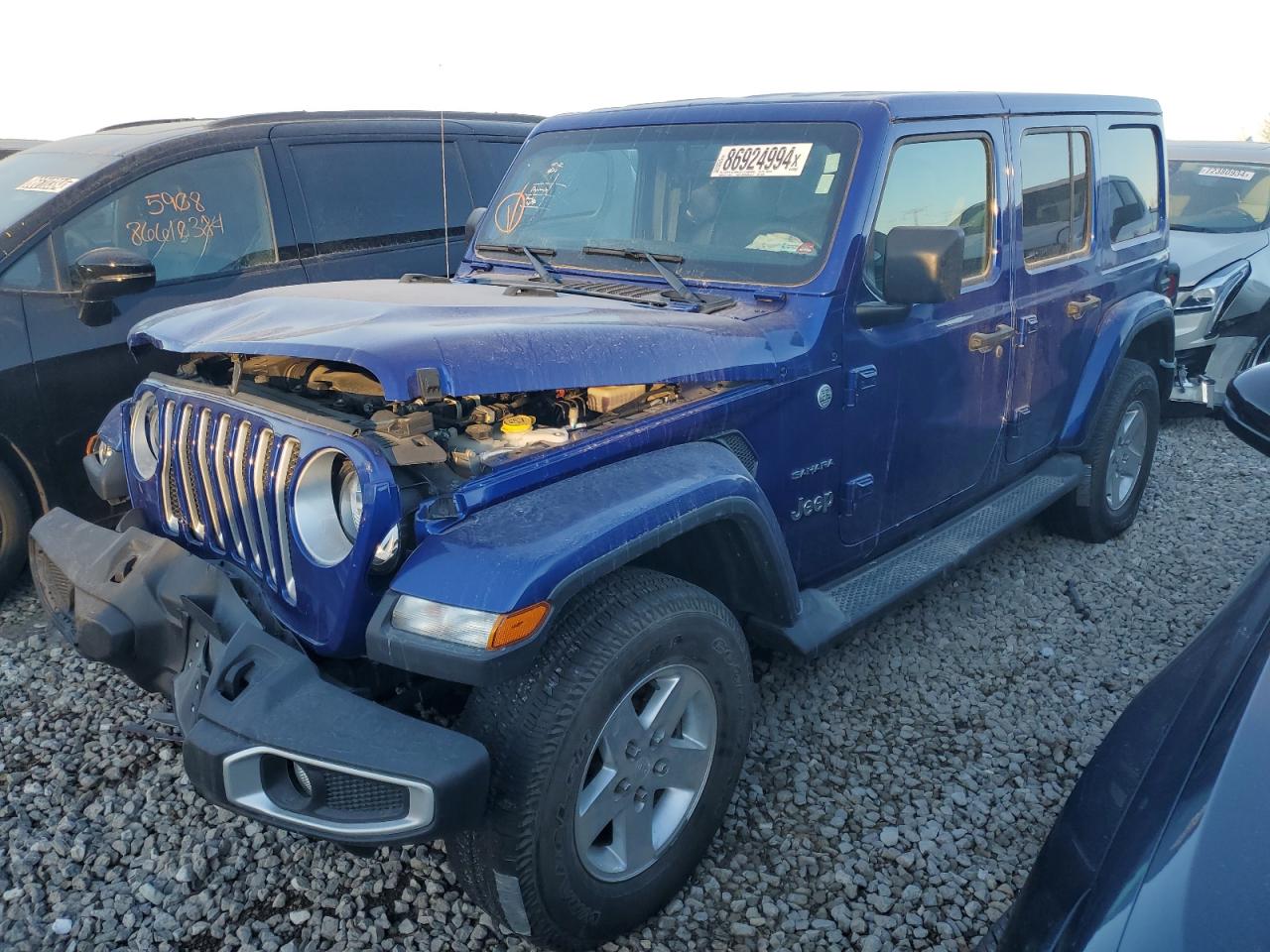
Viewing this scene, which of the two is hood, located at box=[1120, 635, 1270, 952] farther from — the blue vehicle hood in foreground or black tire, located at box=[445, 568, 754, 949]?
black tire, located at box=[445, 568, 754, 949]

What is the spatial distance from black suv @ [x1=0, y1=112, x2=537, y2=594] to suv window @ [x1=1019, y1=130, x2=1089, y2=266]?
2403mm

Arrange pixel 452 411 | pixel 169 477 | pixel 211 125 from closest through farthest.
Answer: pixel 452 411, pixel 169 477, pixel 211 125

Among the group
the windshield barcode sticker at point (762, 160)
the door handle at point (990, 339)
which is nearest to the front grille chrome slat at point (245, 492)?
the windshield barcode sticker at point (762, 160)

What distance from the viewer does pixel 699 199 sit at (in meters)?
3.24

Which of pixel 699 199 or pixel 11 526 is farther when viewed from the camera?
pixel 11 526

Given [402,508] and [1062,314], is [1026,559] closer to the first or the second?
[1062,314]

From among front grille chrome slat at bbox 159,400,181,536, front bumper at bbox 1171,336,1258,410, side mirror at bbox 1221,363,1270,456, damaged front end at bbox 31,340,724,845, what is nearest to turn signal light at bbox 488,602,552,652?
damaged front end at bbox 31,340,724,845

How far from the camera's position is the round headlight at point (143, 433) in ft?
9.15

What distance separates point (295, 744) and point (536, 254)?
7.00 feet

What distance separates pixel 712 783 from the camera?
2566 mm

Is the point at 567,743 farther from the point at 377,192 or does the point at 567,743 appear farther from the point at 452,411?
the point at 377,192

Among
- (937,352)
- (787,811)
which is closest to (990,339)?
(937,352)

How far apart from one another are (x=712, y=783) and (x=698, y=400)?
1.02 metres

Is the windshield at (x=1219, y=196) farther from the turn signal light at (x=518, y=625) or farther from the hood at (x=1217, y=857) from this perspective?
the turn signal light at (x=518, y=625)
